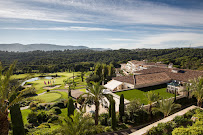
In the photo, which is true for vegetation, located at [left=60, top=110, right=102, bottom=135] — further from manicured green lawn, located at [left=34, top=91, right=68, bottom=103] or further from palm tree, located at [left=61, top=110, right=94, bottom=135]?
manicured green lawn, located at [left=34, top=91, right=68, bottom=103]

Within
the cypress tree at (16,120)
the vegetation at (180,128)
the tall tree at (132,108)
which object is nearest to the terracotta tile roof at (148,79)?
the tall tree at (132,108)

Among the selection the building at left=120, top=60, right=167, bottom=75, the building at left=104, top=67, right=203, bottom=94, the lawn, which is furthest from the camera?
the building at left=120, top=60, right=167, bottom=75

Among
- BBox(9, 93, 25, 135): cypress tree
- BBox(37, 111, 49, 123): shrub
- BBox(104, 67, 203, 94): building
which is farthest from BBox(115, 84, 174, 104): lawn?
BBox(9, 93, 25, 135): cypress tree

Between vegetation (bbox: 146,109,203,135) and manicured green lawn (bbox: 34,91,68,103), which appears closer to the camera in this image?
vegetation (bbox: 146,109,203,135)

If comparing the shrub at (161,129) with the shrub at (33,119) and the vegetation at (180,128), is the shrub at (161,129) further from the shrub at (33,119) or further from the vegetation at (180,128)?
the shrub at (33,119)

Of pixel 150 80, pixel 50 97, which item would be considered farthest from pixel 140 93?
pixel 50 97

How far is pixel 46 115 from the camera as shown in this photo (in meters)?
24.5

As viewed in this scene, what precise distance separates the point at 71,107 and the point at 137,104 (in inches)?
423

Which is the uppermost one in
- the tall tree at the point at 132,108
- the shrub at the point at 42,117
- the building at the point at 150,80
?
the building at the point at 150,80

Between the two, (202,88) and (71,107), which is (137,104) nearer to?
(71,107)

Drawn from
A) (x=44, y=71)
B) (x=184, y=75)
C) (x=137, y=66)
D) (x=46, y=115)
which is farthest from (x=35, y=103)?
(x=44, y=71)

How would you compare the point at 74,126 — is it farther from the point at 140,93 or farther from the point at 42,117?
the point at 140,93

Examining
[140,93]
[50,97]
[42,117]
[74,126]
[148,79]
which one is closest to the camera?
[74,126]

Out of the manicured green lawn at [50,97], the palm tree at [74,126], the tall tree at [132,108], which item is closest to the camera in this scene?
the palm tree at [74,126]
